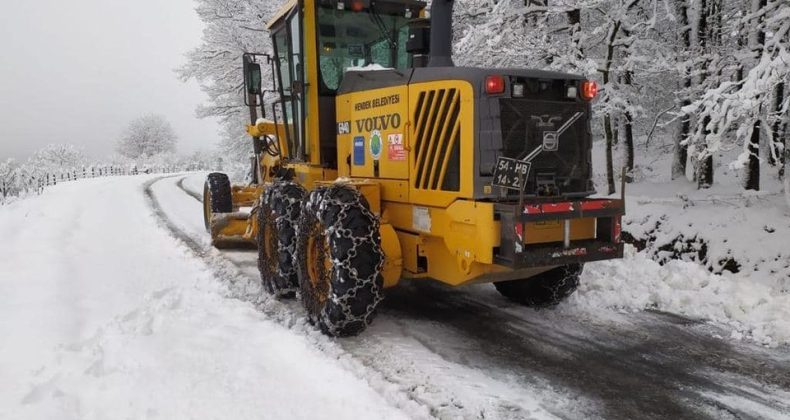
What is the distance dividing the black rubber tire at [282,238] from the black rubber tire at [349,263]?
1.02 meters

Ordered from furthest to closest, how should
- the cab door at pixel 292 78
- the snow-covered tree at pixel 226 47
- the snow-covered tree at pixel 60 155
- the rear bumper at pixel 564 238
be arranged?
the snow-covered tree at pixel 60 155 → the snow-covered tree at pixel 226 47 → the cab door at pixel 292 78 → the rear bumper at pixel 564 238

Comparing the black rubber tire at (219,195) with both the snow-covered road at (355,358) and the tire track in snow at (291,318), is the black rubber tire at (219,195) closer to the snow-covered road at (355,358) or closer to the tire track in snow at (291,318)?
the tire track in snow at (291,318)

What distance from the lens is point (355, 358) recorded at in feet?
14.2

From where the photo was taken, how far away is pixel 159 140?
7119 cm

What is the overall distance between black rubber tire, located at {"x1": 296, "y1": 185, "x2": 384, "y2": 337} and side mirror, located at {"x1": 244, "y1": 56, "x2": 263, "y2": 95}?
3.04 m

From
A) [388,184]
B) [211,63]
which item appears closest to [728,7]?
[388,184]

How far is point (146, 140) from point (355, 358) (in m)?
74.1

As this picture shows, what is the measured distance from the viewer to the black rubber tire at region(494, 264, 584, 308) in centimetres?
556

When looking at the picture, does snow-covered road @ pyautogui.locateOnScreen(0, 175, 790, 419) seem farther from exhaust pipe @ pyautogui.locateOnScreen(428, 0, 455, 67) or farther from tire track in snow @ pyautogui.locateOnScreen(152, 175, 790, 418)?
exhaust pipe @ pyautogui.locateOnScreen(428, 0, 455, 67)

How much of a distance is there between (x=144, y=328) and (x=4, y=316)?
1.36m

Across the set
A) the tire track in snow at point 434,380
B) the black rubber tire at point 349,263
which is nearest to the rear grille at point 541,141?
the black rubber tire at point 349,263

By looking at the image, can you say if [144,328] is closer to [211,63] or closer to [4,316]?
[4,316]

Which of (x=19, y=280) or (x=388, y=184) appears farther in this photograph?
(x=19, y=280)

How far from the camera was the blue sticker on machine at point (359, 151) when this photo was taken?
222 inches
